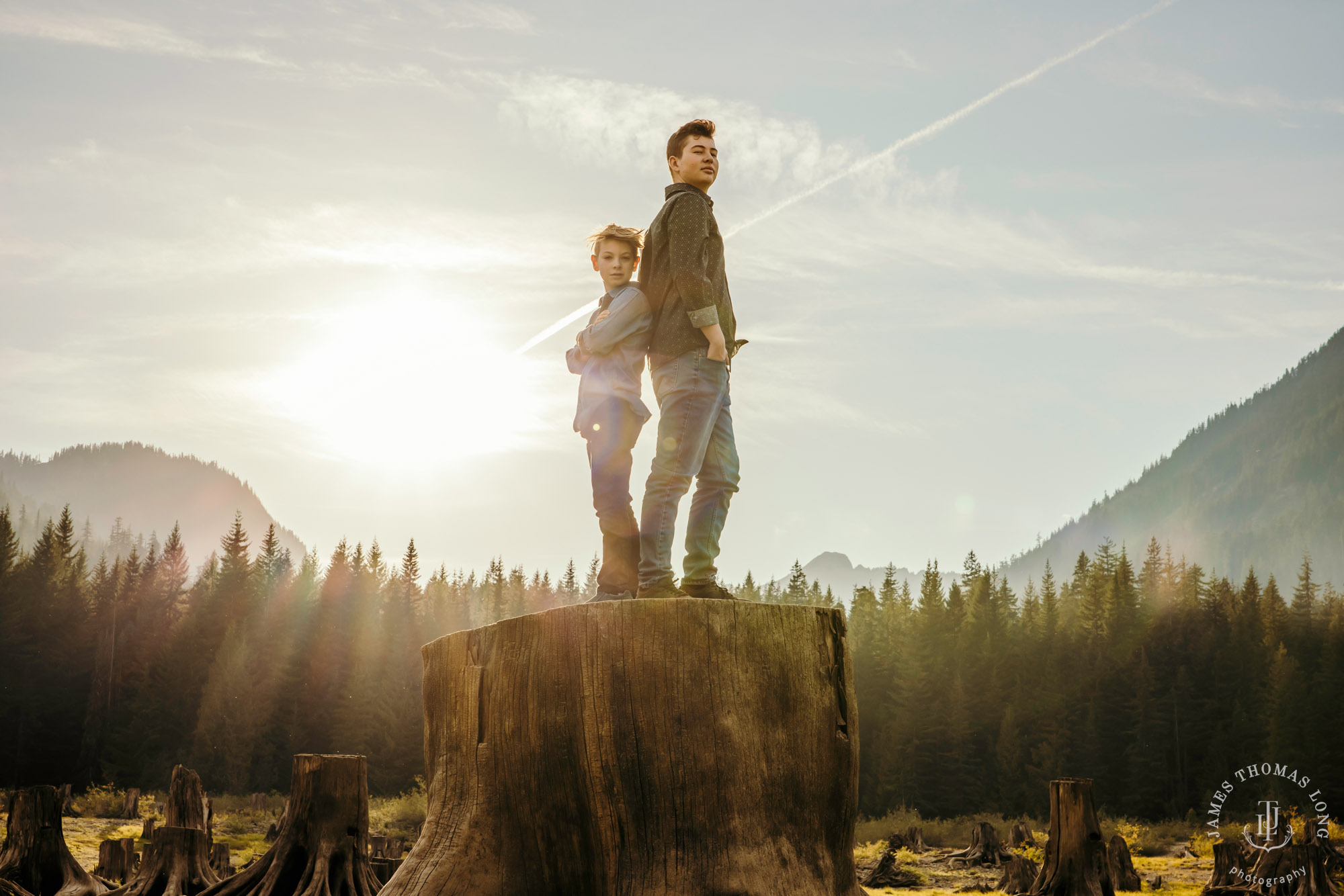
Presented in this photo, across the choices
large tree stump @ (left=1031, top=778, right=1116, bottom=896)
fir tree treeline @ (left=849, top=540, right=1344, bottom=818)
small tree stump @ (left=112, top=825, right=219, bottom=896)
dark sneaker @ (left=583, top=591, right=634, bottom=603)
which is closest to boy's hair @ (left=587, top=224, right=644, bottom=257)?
dark sneaker @ (left=583, top=591, right=634, bottom=603)

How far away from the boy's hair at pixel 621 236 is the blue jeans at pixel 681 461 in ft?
2.53

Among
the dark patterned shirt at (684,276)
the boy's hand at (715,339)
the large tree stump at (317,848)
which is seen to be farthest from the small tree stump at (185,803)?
the boy's hand at (715,339)

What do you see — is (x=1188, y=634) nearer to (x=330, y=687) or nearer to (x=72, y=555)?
(x=330, y=687)

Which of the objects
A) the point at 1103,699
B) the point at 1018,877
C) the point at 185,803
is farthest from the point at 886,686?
the point at 185,803

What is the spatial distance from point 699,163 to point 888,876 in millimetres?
24698

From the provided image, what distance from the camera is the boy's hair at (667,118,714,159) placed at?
438cm

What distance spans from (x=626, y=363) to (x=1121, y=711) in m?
58.3

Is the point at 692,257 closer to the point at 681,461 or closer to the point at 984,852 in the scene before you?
the point at 681,461

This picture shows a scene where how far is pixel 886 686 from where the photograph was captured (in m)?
60.1

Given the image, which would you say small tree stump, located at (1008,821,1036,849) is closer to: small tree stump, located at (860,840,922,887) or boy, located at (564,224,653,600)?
small tree stump, located at (860,840,922,887)

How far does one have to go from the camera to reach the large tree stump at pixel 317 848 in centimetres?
393

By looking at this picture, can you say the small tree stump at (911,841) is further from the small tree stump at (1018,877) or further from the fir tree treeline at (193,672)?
the fir tree treeline at (193,672)

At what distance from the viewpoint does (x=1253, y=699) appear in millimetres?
54250

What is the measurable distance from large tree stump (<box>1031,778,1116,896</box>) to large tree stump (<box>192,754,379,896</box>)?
5.92 m
